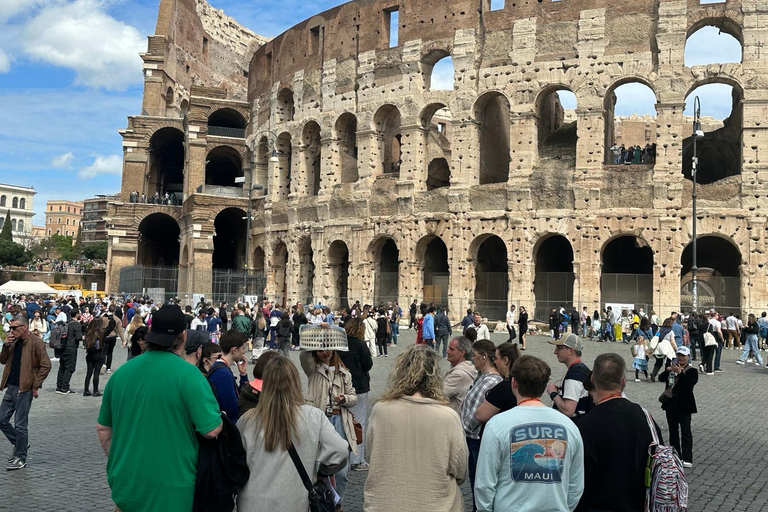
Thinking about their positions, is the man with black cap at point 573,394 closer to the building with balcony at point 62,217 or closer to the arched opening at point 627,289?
the arched opening at point 627,289

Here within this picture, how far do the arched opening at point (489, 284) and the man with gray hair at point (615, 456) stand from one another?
24.0 m

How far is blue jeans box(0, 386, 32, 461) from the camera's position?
7070 millimetres

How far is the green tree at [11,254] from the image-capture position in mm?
64875

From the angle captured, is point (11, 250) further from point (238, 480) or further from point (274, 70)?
point (238, 480)

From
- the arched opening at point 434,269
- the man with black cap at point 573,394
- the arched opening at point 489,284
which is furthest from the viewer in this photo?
the arched opening at point 434,269

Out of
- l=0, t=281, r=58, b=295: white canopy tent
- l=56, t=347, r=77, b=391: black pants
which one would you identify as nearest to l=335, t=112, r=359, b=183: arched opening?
l=0, t=281, r=58, b=295: white canopy tent

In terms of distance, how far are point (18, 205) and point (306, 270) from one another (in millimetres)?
110629

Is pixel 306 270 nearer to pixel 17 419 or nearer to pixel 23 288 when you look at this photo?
pixel 23 288

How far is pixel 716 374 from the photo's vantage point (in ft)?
52.5

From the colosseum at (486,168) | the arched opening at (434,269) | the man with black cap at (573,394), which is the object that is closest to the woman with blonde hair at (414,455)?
the man with black cap at (573,394)

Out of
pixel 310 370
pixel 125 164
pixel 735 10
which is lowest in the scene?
pixel 310 370

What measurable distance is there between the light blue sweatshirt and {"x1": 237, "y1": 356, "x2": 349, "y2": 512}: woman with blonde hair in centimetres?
77

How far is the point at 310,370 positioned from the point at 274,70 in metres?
33.2

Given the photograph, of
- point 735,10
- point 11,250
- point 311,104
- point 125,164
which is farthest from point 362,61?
point 11,250
